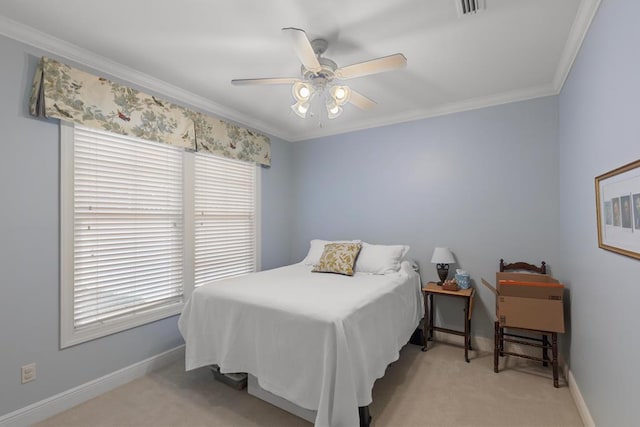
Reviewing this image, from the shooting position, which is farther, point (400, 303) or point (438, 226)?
point (438, 226)

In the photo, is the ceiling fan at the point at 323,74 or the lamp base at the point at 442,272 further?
the lamp base at the point at 442,272

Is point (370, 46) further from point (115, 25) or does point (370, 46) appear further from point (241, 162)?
point (241, 162)

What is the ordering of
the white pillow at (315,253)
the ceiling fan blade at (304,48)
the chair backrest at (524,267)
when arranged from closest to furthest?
the ceiling fan blade at (304,48)
the chair backrest at (524,267)
the white pillow at (315,253)

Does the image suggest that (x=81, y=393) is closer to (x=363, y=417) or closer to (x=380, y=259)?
(x=363, y=417)

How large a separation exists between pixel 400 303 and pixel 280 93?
2.29 meters

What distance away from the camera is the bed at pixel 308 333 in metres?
1.65

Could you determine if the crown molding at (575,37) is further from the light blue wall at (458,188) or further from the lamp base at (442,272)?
the lamp base at (442,272)

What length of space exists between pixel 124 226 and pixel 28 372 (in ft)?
3.64

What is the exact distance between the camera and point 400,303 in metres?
2.50

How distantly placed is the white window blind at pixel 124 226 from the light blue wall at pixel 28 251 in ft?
0.49

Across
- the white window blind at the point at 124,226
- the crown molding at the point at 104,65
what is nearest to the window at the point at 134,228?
the white window blind at the point at 124,226

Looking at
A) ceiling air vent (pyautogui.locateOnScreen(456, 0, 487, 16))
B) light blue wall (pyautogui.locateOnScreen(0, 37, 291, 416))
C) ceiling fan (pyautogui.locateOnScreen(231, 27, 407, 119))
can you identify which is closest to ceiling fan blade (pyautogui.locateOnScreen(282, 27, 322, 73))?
ceiling fan (pyautogui.locateOnScreen(231, 27, 407, 119))

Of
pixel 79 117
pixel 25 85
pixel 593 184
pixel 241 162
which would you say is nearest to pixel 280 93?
pixel 241 162

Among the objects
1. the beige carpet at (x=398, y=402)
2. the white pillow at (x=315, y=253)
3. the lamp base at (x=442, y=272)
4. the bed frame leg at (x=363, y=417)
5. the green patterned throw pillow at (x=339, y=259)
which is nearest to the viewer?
the bed frame leg at (x=363, y=417)
